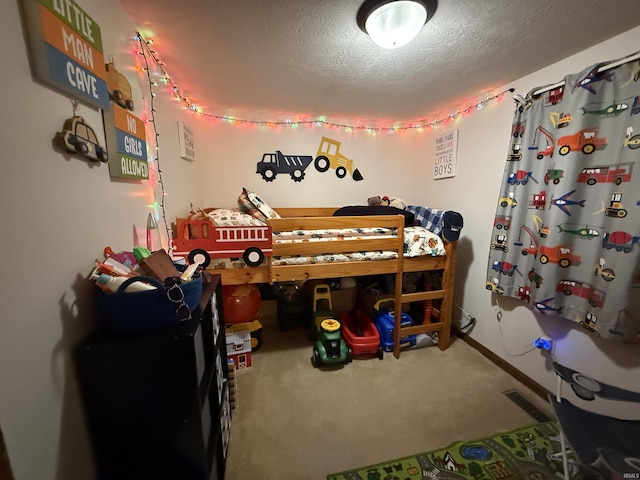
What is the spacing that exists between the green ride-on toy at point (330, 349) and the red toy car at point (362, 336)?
93mm

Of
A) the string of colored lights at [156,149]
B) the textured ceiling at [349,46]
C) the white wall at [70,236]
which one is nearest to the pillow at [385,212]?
the white wall at [70,236]

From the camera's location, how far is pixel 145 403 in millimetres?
868

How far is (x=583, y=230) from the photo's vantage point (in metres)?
1.49

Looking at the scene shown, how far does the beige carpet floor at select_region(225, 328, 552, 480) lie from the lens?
1409 mm

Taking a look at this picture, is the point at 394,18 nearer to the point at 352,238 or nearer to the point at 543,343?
the point at 352,238

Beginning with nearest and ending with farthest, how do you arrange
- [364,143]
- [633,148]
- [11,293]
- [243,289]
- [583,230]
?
1. [11,293]
2. [633,148]
3. [583,230]
4. [243,289]
5. [364,143]

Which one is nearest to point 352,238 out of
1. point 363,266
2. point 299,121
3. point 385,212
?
point 363,266

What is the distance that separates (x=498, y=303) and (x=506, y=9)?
1.87m

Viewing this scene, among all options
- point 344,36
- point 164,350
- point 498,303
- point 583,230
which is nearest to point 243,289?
point 164,350

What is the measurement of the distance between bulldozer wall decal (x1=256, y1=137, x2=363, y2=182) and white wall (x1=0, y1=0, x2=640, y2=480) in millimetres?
782

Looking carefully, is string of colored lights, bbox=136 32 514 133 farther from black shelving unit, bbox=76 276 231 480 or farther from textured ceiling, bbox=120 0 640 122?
black shelving unit, bbox=76 276 231 480

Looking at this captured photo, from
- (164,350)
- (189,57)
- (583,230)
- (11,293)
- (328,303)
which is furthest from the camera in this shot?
(328,303)

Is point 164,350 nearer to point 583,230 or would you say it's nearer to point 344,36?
point 344,36

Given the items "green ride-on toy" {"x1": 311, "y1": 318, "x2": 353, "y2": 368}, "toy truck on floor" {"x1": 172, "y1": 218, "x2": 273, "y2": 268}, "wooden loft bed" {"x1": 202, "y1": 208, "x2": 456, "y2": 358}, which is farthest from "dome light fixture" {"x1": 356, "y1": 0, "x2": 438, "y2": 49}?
"green ride-on toy" {"x1": 311, "y1": 318, "x2": 353, "y2": 368}
